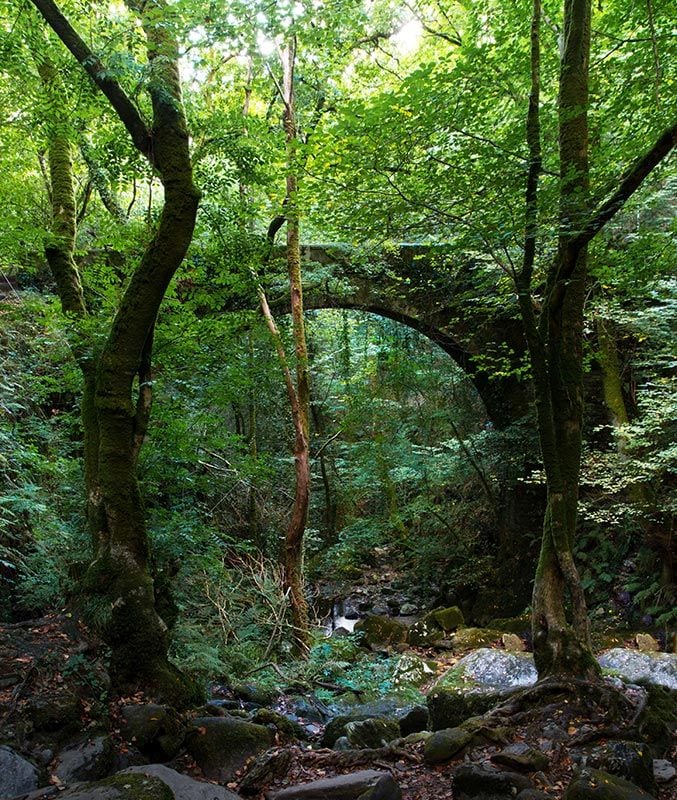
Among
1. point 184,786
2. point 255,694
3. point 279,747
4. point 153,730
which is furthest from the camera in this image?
point 255,694

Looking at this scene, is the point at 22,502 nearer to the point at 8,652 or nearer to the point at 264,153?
the point at 8,652

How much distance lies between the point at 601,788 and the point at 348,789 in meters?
1.25

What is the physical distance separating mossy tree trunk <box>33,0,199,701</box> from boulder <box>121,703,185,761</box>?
239mm

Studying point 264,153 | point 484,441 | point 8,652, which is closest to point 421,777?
point 8,652

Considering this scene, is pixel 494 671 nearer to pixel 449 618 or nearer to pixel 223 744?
pixel 449 618

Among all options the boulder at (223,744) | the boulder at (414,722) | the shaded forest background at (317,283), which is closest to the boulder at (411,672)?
the shaded forest background at (317,283)

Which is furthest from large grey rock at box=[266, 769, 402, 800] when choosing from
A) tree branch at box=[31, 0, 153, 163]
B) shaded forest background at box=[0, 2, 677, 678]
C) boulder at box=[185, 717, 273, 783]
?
tree branch at box=[31, 0, 153, 163]

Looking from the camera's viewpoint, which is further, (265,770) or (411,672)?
(411,672)

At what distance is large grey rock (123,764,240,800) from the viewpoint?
274cm

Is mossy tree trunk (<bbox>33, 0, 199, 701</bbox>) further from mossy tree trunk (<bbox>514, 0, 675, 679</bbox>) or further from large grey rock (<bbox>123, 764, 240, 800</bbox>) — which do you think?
mossy tree trunk (<bbox>514, 0, 675, 679</bbox>)

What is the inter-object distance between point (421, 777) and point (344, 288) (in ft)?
25.1

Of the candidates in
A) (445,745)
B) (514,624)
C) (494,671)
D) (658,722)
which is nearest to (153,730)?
(445,745)

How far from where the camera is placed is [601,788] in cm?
258

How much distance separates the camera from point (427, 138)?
4051 mm
